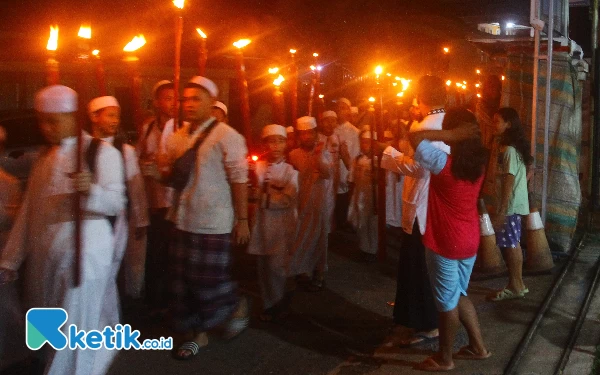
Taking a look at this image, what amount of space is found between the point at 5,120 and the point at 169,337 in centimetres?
567

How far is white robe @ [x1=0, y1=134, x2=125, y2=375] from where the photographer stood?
148 inches

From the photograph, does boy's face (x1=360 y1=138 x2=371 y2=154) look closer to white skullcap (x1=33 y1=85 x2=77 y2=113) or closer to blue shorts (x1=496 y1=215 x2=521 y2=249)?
blue shorts (x1=496 y1=215 x2=521 y2=249)

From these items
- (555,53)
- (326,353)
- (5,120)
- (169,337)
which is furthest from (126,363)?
(555,53)

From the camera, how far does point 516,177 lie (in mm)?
6441

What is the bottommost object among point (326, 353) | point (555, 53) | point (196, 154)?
point (326, 353)

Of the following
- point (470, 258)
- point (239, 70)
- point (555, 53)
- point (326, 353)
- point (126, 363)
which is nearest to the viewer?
point (470, 258)

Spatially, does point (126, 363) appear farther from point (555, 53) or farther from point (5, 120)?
point (555, 53)

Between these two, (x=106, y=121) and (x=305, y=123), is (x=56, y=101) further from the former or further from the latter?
(x=305, y=123)

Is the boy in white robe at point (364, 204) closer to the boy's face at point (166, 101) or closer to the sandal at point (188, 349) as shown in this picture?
the boy's face at point (166, 101)

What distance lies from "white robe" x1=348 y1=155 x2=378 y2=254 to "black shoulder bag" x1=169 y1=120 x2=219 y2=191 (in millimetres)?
3688

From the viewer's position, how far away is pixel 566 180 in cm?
863

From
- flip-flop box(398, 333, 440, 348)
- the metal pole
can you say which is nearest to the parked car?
flip-flop box(398, 333, 440, 348)

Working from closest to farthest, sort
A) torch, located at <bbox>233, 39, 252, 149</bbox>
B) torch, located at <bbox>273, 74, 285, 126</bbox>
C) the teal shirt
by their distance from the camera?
1. torch, located at <bbox>233, 39, 252, 149</bbox>
2. the teal shirt
3. torch, located at <bbox>273, 74, 285, 126</bbox>

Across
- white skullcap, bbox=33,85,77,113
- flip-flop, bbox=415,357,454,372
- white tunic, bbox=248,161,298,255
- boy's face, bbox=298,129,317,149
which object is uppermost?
white skullcap, bbox=33,85,77,113
